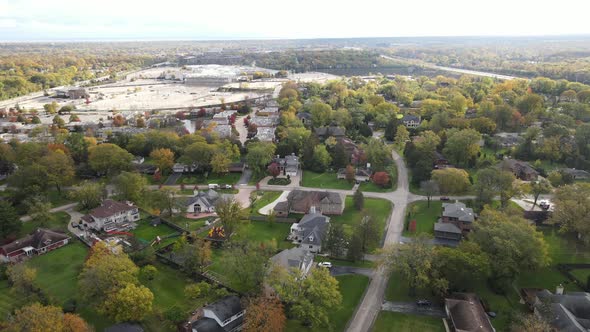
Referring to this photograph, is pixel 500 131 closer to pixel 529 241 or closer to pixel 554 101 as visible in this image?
pixel 554 101

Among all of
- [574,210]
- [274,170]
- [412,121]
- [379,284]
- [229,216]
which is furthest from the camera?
[412,121]

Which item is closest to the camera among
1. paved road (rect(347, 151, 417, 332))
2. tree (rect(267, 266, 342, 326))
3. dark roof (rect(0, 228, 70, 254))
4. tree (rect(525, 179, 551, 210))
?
tree (rect(267, 266, 342, 326))

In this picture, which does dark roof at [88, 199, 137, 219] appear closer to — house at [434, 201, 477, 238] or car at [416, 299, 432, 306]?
car at [416, 299, 432, 306]

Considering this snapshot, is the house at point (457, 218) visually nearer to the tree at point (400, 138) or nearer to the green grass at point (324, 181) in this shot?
the green grass at point (324, 181)

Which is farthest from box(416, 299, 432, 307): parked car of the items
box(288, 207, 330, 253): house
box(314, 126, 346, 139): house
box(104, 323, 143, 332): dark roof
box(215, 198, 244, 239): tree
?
box(314, 126, 346, 139): house

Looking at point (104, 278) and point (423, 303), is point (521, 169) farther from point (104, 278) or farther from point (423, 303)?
point (104, 278)

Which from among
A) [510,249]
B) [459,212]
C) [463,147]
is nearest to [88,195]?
[459,212]

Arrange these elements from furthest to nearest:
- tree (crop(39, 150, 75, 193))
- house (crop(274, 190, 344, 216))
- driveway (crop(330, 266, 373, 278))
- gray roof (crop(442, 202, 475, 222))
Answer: tree (crop(39, 150, 75, 193)) < house (crop(274, 190, 344, 216)) < gray roof (crop(442, 202, 475, 222)) < driveway (crop(330, 266, 373, 278))
